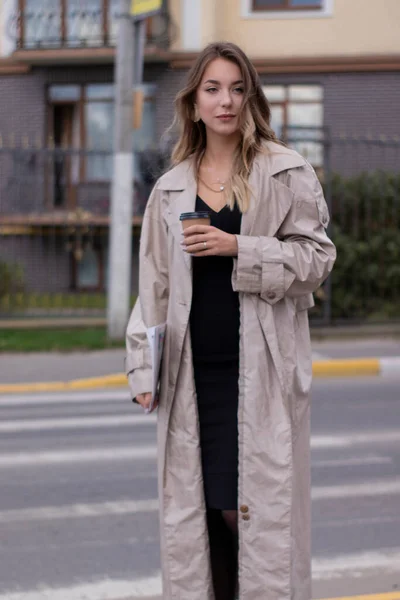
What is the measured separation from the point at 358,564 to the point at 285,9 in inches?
579

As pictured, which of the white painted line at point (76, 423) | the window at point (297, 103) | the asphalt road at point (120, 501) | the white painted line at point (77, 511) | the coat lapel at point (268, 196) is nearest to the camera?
the coat lapel at point (268, 196)

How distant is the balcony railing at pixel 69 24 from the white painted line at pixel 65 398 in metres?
9.88

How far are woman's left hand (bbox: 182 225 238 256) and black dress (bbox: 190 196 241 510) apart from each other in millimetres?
86

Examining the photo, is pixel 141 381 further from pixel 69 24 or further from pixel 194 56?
pixel 69 24

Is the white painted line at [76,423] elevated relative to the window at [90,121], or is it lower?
lower

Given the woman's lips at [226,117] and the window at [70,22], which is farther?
the window at [70,22]

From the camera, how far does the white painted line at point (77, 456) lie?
19.7ft

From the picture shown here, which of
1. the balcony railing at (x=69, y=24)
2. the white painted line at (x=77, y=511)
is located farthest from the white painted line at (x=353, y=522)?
the balcony railing at (x=69, y=24)

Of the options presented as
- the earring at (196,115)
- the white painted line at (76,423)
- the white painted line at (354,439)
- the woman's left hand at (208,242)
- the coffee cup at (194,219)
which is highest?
the earring at (196,115)

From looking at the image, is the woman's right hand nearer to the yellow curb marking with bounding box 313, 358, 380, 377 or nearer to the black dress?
the black dress

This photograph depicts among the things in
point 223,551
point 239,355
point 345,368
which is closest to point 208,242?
point 239,355

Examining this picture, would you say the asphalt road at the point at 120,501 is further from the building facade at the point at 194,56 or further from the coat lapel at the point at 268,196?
the building facade at the point at 194,56

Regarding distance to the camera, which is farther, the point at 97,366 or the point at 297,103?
the point at 297,103

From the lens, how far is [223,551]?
283 centimetres
